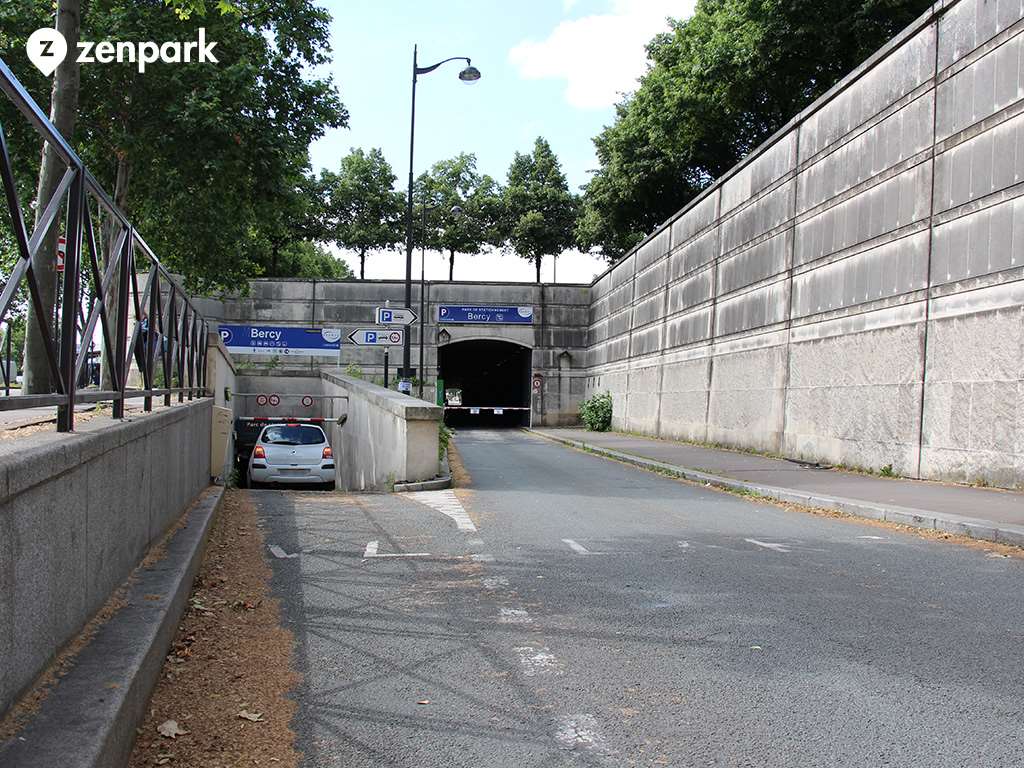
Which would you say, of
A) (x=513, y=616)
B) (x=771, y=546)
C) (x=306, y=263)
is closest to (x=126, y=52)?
(x=771, y=546)

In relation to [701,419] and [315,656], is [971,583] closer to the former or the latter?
[315,656]

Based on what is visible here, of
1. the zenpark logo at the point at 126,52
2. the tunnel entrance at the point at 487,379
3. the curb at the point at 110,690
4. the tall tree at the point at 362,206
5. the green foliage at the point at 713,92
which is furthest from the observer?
the tall tree at the point at 362,206

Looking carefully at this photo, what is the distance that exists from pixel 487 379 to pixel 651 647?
56.2 metres

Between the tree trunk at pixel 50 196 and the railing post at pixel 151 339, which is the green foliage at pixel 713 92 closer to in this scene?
the tree trunk at pixel 50 196

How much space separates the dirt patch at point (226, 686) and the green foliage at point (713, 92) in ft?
96.3

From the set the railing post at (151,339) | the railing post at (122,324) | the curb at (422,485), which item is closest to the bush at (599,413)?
the curb at (422,485)

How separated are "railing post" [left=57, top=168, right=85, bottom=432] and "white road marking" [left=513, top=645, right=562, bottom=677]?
2501 mm

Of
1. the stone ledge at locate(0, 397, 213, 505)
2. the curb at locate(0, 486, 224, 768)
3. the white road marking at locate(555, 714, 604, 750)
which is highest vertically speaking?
the stone ledge at locate(0, 397, 213, 505)

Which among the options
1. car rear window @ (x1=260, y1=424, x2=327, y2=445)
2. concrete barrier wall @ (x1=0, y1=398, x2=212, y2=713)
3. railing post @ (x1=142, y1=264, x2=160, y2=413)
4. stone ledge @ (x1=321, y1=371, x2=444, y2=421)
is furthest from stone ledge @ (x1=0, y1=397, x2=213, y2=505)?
car rear window @ (x1=260, y1=424, x2=327, y2=445)

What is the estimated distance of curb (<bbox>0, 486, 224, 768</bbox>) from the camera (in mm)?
2645

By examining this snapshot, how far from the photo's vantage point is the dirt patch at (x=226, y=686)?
338cm

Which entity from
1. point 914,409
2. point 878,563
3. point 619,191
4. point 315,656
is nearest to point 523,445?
point 914,409

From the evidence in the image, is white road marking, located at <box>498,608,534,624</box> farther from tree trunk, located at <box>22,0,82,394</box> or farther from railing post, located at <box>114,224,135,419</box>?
tree trunk, located at <box>22,0,82,394</box>

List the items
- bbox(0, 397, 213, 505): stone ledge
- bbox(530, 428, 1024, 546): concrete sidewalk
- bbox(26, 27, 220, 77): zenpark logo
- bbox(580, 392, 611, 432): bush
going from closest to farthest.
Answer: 1. bbox(0, 397, 213, 505): stone ledge
2. bbox(530, 428, 1024, 546): concrete sidewalk
3. bbox(26, 27, 220, 77): zenpark logo
4. bbox(580, 392, 611, 432): bush
